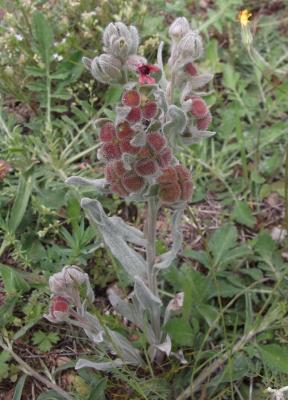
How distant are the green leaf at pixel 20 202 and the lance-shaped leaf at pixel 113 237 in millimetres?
570

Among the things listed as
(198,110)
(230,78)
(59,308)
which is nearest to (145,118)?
(198,110)

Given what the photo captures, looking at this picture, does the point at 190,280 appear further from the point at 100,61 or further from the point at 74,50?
the point at 74,50

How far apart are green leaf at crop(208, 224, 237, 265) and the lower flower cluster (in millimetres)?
792

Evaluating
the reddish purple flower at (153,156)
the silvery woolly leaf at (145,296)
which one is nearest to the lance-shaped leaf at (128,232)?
the silvery woolly leaf at (145,296)

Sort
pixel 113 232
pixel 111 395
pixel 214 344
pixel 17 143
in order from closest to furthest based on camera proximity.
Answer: pixel 113 232
pixel 111 395
pixel 214 344
pixel 17 143

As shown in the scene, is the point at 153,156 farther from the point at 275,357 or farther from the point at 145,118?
the point at 275,357

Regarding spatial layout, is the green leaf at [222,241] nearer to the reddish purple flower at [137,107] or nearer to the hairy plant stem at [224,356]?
the hairy plant stem at [224,356]

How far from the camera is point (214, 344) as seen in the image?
2.16 metres

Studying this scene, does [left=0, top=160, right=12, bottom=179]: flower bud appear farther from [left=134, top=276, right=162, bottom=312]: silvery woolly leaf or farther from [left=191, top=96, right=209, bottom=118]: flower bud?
[left=191, top=96, right=209, bottom=118]: flower bud

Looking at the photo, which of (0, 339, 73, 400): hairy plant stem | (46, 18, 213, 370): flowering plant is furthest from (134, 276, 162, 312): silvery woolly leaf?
(0, 339, 73, 400): hairy plant stem

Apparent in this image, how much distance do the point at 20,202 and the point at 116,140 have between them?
0.97 metres

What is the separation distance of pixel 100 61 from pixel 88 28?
4.66ft

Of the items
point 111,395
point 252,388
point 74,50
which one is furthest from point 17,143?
point 252,388

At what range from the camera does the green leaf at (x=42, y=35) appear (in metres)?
2.63
